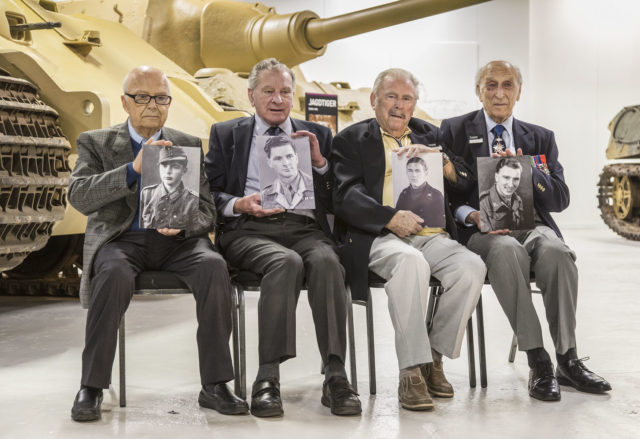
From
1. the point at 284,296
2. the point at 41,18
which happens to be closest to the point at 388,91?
the point at 284,296

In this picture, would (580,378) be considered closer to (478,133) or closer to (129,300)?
(478,133)

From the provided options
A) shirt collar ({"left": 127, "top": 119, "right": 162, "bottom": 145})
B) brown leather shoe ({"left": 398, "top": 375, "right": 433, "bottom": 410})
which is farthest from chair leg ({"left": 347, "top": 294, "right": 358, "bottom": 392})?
shirt collar ({"left": 127, "top": 119, "right": 162, "bottom": 145})

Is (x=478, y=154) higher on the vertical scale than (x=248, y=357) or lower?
higher

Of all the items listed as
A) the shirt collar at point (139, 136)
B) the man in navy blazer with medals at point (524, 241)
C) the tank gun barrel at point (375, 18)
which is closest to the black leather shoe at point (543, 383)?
the man in navy blazer with medals at point (524, 241)

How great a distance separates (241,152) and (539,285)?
130 centimetres

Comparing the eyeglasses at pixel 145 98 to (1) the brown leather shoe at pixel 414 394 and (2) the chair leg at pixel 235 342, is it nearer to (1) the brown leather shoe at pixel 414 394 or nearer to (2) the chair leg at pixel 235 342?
(2) the chair leg at pixel 235 342

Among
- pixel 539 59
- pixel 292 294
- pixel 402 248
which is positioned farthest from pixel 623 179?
pixel 292 294

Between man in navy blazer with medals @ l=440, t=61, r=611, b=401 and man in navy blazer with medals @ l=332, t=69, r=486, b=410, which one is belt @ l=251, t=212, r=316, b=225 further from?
man in navy blazer with medals @ l=440, t=61, r=611, b=401

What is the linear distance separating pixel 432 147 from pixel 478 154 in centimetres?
27

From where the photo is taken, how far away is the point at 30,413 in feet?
9.85

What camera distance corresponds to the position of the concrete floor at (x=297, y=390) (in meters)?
2.79

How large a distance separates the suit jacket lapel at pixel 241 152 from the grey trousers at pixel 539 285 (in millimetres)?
1026

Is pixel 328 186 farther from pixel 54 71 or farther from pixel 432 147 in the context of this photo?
pixel 54 71

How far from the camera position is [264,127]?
3494mm
